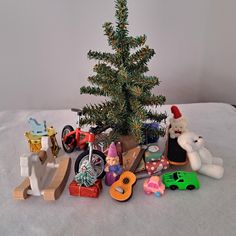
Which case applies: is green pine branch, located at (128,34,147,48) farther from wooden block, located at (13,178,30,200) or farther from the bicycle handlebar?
wooden block, located at (13,178,30,200)

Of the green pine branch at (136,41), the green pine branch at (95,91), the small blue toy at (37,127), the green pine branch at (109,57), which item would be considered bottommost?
the small blue toy at (37,127)

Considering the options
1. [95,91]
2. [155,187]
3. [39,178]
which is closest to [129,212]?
[155,187]

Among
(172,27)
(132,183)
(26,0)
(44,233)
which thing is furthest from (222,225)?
(26,0)

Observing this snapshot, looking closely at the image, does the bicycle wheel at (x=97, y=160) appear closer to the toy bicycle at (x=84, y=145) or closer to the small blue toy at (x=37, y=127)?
the toy bicycle at (x=84, y=145)

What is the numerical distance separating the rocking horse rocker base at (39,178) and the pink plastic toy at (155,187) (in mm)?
176

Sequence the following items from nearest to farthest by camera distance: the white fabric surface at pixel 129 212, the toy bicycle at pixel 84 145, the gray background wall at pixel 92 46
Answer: the white fabric surface at pixel 129 212
the toy bicycle at pixel 84 145
the gray background wall at pixel 92 46

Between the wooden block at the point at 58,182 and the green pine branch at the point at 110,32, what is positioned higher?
the green pine branch at the point at 110,32

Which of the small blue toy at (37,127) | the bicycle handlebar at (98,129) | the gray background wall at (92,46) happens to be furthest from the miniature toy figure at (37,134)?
the gray background wall at (92,46)

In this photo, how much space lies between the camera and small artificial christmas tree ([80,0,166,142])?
565mm

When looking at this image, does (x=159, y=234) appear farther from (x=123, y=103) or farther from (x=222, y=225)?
(x=123, y=103)

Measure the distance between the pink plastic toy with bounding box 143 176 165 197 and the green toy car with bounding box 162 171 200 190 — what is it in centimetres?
2

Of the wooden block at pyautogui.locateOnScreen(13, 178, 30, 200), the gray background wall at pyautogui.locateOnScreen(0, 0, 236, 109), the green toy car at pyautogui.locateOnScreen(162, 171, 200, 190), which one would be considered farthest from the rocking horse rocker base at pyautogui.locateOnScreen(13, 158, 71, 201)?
the gray background wall at pyautogui.locateOnScreen(0, 0, 236, 109)

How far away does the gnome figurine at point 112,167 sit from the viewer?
0.53m

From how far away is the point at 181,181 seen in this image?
0.53 meters
